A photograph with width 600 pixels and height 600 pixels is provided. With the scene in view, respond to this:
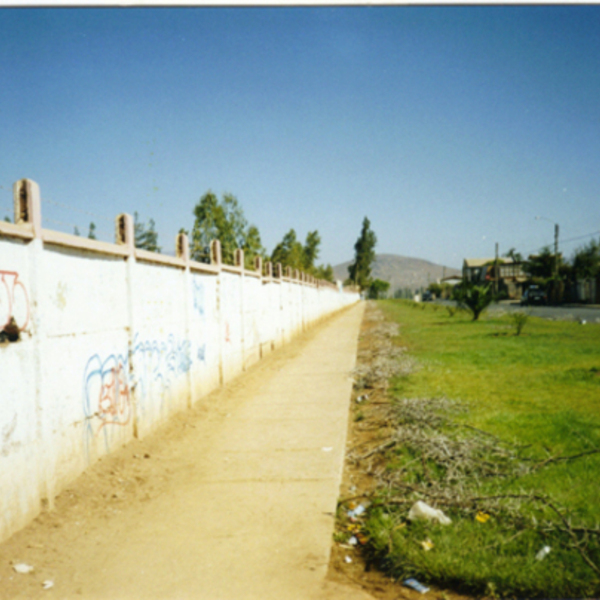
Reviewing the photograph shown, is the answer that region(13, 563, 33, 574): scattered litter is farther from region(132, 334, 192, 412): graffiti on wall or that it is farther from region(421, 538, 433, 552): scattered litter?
region(421, 538, 433, 552): scattered litter

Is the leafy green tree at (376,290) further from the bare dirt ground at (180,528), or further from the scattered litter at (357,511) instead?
the scattered litter at (357,511)

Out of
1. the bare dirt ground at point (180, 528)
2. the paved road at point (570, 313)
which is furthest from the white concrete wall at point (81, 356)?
the paved road at point (570, 313)

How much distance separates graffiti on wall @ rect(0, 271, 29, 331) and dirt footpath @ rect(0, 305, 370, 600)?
150 cm

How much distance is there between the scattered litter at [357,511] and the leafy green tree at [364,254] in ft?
289

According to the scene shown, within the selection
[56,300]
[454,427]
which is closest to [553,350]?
[454,427]

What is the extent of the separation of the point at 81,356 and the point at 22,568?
5.69ft

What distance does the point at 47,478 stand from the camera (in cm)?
373

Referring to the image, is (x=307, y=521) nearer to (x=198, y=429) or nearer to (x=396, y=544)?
(x=396, y=544)

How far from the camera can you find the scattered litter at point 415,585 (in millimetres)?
2758

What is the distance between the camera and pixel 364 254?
91062mm

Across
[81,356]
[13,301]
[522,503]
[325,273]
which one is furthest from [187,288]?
[325,273]

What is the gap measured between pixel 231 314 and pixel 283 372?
72.3 inches

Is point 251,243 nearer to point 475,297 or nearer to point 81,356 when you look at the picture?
point 475,297

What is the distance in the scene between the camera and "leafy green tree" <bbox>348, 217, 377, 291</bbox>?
91.1 m
